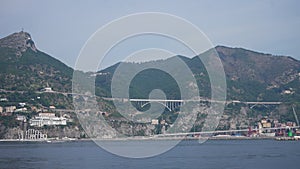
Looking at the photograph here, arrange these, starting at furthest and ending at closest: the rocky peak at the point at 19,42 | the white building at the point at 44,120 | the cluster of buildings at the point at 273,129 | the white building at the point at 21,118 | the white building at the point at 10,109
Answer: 1. the rocky peak at the point at 19,42
2. the cluster of buildings at the point at 273,129
3. the white building at the point at 10,109
4. the white building at the point at 44,120
5. the white building at the point at 21,118

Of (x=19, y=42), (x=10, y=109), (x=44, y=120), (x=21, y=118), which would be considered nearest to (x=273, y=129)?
(x=44, y=120)

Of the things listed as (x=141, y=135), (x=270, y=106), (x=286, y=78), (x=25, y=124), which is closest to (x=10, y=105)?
(x=25, y=124)

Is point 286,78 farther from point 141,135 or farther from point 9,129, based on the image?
point 9,129

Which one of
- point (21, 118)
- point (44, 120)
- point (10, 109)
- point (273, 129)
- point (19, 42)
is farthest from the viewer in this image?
point (19, 42)

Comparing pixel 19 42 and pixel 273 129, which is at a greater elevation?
pixel 19 42

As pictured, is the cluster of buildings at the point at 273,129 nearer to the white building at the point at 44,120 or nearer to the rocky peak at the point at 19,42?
the white building at the point at 44,120

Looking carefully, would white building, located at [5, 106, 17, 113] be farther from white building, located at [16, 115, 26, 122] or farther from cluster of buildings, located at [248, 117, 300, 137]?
cluster of buildings, located at [248, 117, 300, 137]

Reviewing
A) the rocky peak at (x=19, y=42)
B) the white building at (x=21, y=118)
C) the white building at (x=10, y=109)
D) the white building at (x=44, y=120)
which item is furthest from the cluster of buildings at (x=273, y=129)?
the rocky peak at (x=19, y=42)

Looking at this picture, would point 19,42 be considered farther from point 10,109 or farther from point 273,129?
point 273,129

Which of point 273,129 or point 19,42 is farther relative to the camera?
point 19,42
